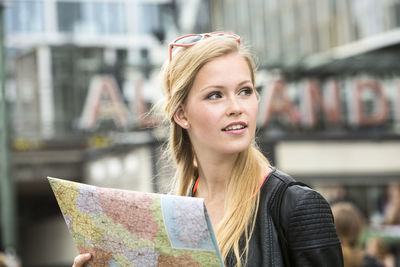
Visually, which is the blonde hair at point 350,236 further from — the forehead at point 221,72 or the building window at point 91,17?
the building window at point 91,17

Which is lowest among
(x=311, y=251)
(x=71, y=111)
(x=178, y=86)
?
(x=71, y=111)

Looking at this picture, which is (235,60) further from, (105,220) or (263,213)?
(105,220)

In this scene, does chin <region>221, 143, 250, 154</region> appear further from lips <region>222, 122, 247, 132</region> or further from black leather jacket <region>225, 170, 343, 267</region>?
black leather jacket <region>225, 170, 343, 267</region>

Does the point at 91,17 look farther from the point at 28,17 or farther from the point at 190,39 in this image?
the point at 190,39

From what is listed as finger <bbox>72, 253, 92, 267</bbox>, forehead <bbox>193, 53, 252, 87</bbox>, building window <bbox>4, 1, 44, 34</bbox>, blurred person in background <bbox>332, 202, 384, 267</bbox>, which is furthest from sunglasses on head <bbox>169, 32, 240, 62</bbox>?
building window <bbox>4, 1, 44, 34</bbox>

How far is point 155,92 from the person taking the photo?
73.3 feet

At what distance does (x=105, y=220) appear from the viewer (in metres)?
2.13

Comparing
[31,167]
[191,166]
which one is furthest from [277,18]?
[191,166]

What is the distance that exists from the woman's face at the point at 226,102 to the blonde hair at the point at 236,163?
0.03 meters

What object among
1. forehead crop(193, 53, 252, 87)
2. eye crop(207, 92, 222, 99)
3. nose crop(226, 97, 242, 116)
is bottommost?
nose crop(226, 97, 242, 116)

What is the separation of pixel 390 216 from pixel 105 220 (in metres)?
10.9

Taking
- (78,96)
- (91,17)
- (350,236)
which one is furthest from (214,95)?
(91,17)

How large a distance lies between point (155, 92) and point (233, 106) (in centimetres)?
2021

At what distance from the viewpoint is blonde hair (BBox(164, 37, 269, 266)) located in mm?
2129
